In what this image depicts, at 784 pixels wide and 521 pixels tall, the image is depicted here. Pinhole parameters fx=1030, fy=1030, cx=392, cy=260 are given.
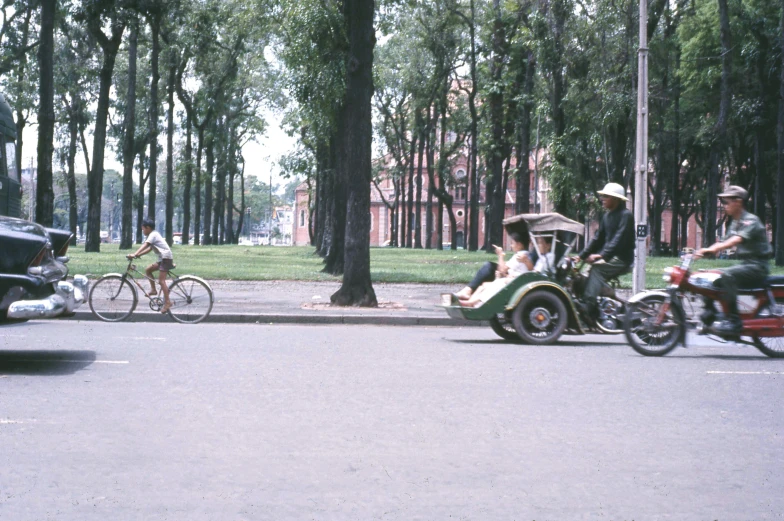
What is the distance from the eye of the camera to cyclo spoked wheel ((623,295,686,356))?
11.6 m

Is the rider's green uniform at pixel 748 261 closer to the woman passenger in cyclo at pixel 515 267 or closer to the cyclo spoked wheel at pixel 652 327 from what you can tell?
Result: the cyclo spoked wheel at pixel 652 327

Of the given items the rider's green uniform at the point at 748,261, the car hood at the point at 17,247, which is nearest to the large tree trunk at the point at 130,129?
the car hood at the point at 17,247

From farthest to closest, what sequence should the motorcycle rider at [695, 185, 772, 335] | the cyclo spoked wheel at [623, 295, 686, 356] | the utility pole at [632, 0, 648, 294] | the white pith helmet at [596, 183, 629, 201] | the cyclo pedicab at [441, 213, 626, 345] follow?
the utility pole at [632, 0, 648, 294] → the white pith helmet at [596, 183, 629, 201] → the cyclo pedicab at [441, 213, 626, 345] → the cyclo spoked wheel at [623, 295, 686, 356] → the motorcycle rider at [695, 185, 772, 335]

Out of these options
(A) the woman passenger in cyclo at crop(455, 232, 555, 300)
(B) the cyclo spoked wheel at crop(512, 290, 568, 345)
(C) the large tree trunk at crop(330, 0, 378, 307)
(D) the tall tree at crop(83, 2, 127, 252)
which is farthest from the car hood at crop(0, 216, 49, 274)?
(D) the tall tree at crop(83, 2, 127, 252)

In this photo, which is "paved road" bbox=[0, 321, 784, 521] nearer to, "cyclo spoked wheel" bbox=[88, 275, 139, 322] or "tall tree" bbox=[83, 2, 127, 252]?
"cyclo spoked wheel" bbox=[88, 275, 139, 322]

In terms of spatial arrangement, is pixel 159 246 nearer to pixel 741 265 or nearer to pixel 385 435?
pixel 741 265

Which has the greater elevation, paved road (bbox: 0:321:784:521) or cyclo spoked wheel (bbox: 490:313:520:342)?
cyclo spoked wheel (bbox: 490:313:520:342)

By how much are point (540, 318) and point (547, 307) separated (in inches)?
6.7

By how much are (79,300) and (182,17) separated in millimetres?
24926

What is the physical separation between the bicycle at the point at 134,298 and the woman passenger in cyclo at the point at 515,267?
4.88 m

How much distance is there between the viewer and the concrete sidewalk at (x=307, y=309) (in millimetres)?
16375

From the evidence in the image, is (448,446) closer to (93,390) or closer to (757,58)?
(93,390)

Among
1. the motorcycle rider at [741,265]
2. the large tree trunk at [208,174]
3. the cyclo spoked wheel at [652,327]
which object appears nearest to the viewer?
the motorcycle rider at [741,265]

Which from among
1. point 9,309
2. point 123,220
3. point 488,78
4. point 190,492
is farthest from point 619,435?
point 123,220
